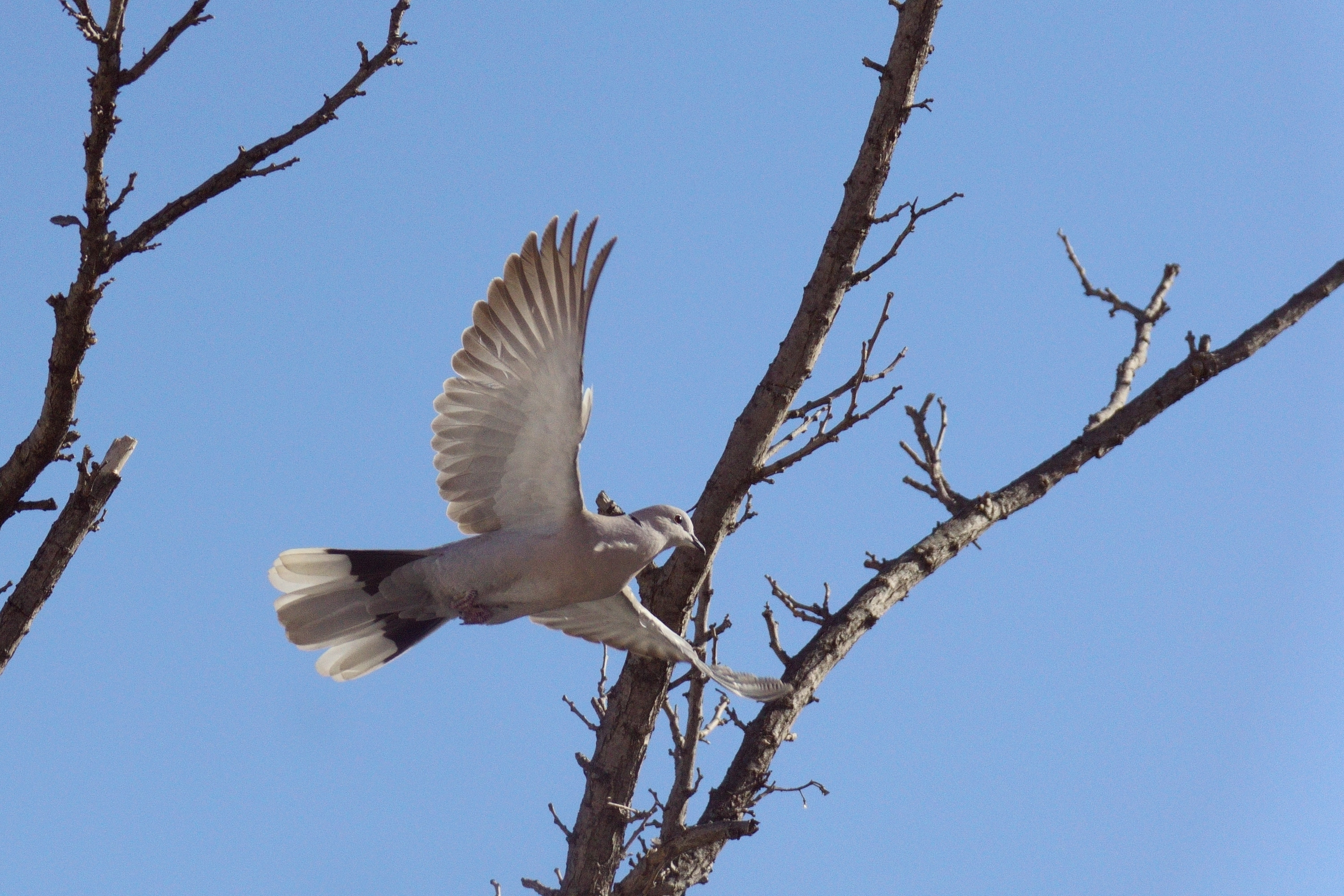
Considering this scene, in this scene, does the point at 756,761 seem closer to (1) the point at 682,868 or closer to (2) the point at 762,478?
(1) the point at 682,868

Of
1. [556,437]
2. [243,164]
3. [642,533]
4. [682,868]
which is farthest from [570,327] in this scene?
[682,868]

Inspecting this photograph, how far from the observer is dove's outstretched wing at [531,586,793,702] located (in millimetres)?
4992

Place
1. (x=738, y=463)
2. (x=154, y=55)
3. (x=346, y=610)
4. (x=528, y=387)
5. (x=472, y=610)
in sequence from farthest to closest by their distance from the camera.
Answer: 1. (x=346, y=610)
2. (x=472, y=610)
3. (x=738, y=463)
4. (x=528, y=387)
5. (x=154, y=55)

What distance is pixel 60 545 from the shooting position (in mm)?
4012

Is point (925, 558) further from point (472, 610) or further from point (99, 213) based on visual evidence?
point (99, 213)

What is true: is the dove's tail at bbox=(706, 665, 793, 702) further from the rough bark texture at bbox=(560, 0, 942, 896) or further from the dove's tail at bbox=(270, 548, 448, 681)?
the dove's tail at bbox=(270, 548, 448, 681)

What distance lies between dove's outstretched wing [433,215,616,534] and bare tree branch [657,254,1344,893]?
3.86ft

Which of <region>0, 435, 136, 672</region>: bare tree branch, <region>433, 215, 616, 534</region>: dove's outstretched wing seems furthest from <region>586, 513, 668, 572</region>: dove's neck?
<region>0, 435, 136, 672</region>: bare tree branch

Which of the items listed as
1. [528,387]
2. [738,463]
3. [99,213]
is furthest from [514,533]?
[99,213]

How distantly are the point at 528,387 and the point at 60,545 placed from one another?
1782mm

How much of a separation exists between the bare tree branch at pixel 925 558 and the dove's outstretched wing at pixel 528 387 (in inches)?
46.3

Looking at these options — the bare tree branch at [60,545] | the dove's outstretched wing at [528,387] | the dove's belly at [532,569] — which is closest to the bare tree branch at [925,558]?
the dove's belly at [532,569]

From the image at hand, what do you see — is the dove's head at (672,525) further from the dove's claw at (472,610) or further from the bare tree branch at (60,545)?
the bare tree branch at (60,545)

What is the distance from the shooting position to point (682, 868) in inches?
178
